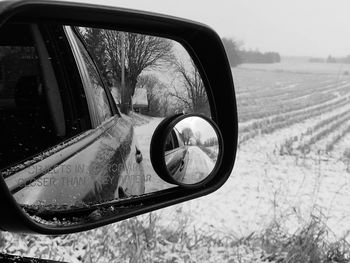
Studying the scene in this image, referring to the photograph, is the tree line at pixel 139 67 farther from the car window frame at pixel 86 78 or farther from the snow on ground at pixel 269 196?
the snow on ground at pixel 269 196

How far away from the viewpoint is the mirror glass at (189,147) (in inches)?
42.8

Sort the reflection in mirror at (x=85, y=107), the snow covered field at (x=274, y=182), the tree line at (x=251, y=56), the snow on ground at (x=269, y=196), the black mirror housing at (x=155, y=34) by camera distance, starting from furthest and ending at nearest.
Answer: the tree line at (x=251, y=56) < the snow on ground at (x=269, y=196) < the snow covered field at (x=274, y=182) < the reflection in mirror at (x=85, y=107) < the black mirror housing at (x=155, y=34)

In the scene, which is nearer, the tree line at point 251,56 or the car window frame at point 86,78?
the car window frame at point 86,78

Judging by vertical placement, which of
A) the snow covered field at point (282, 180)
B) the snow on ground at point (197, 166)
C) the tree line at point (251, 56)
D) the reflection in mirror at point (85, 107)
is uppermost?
the reflection in mirror at point (85, 107)

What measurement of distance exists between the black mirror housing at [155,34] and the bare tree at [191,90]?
3 cm

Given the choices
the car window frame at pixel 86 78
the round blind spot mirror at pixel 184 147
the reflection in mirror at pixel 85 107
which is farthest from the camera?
the car window frame at pixel 86 78

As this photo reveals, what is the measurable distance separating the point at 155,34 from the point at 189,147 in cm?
33

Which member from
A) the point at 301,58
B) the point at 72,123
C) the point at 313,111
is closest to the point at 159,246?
the point at 72,123

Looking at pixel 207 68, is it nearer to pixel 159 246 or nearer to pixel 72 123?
pixel 72 123

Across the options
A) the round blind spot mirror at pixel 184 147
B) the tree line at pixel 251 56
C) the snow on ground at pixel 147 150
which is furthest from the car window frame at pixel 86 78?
the tree line at pixel 251 56

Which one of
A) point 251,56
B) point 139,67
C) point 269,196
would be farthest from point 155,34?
point 251,56

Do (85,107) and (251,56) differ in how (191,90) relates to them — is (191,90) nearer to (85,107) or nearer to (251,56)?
(85,107)

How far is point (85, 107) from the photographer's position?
1389 mm

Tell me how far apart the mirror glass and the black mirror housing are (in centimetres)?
7
